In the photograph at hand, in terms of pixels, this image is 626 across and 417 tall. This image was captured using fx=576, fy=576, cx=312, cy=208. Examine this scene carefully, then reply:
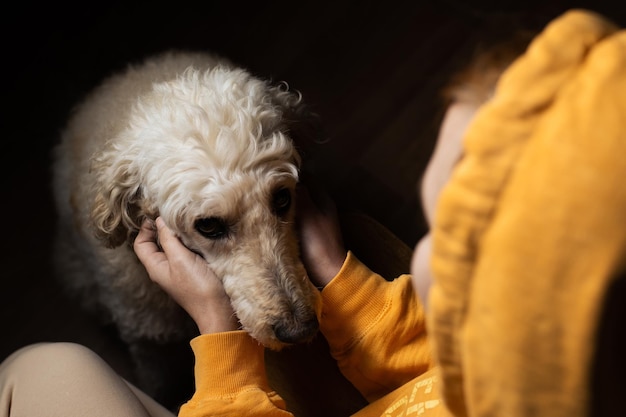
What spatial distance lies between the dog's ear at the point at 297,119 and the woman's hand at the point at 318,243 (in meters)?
0.09

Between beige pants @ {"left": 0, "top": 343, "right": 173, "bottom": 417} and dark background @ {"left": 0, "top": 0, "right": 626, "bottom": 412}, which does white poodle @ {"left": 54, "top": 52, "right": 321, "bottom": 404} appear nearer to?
beige pants @ {"left": 0, "top": 343, "right": 173, "bottom": 417}

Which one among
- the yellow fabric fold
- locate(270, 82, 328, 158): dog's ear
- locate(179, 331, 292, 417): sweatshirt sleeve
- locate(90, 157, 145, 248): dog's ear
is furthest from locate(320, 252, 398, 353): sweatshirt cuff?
the yellow fabric fold

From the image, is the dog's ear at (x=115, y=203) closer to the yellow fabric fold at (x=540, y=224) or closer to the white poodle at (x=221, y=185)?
the white poodle at (x=221, y=185)

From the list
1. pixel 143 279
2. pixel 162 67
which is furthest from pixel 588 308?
pixel 162 67

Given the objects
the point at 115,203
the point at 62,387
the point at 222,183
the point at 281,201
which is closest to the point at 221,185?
the point at 222,183

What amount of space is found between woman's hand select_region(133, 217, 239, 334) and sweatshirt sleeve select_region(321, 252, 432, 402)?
0.55ft

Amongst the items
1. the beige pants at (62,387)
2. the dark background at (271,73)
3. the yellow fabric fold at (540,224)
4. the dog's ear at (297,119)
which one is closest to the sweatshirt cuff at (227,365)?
the beige pants at (62,387)

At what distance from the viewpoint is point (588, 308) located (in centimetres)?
38

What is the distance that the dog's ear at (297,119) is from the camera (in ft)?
3.35

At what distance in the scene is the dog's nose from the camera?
0.86 m

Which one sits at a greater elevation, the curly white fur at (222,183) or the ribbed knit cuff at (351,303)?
the curly white fur at (222,183)

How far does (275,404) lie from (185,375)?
593 mm

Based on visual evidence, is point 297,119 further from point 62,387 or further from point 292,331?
point 62,387

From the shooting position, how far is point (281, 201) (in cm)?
93
